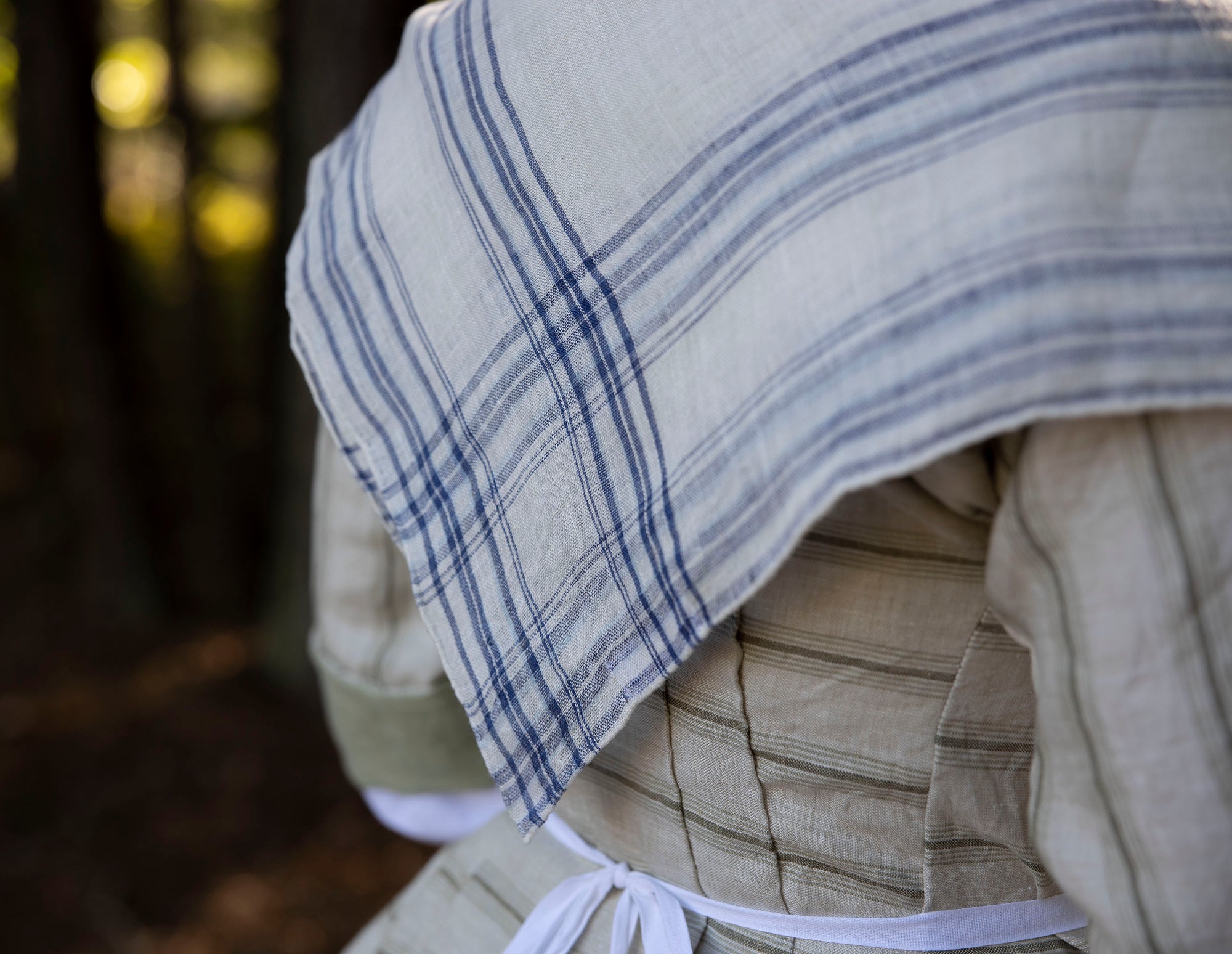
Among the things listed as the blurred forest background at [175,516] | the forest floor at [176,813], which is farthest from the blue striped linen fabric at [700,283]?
the forest floor at [176,813]

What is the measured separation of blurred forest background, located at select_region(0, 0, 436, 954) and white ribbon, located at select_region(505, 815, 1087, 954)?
1774mm

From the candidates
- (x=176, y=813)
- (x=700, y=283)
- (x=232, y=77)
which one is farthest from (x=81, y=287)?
(x=700, y=283)

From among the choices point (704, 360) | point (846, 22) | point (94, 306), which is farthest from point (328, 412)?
point (94, 306)

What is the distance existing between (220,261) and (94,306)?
43 centimetres

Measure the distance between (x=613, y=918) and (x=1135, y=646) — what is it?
0.51 meters

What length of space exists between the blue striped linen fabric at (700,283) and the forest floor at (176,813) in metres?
2.03

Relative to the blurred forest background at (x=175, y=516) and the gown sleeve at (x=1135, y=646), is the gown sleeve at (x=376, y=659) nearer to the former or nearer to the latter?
the gown sleeve at (x=1135, y=646)

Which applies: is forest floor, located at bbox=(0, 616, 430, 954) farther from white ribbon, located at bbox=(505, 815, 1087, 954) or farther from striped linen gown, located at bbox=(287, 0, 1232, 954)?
striped linen gown, located at bbox=(287, 0, 1232, 954)

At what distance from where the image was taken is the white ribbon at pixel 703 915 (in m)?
0.76

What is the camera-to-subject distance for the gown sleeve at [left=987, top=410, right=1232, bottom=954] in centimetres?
51

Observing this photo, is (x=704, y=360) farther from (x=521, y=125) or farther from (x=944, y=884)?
(x=944, y=884)

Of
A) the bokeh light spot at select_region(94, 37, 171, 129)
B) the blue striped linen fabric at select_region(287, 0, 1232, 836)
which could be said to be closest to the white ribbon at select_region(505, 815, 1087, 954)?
the blue striped linen fabric at select_region(287, 0, 1232, 836)

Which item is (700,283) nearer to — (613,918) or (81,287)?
(613,918)

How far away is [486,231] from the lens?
73 cm
